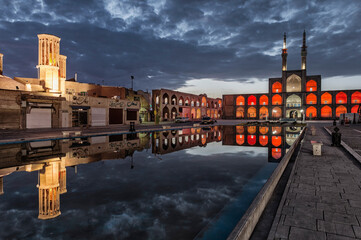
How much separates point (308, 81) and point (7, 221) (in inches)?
2591

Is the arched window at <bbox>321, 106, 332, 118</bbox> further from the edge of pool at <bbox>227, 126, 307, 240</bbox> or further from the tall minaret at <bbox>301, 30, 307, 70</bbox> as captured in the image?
the edge of pool at <bbox>227, 126, 307, 240</bbox>

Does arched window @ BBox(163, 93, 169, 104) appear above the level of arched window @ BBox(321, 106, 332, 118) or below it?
above

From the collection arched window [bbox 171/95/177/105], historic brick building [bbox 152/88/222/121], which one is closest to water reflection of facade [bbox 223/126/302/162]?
historic brick building [bbox 152/88/222/121]

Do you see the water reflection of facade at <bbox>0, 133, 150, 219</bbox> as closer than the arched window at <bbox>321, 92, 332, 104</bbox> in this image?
Yes

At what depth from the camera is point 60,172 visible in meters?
6.67

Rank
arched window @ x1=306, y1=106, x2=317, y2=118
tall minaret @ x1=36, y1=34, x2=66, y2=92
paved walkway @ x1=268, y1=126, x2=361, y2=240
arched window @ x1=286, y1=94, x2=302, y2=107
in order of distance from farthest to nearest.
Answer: arched window @ x1=286, y1=94, x2=302, y2=107 → arched window @ x1=306, y1=106, x2=317, y2=118 → tall minaret @ x1=36, y1=34, x2=66, y2=92 → paved walkway @ x1=268, y1=126, x2=361, y2=240

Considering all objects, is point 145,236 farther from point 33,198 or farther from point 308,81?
point 308,81

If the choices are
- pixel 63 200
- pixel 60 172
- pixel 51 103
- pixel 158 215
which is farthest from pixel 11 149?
pixel 51 103

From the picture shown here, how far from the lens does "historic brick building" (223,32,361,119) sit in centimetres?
5153

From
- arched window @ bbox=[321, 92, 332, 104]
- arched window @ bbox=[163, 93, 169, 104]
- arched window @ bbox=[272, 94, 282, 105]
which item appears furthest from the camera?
arched window @ bbox=[272, 94, 282, 105]

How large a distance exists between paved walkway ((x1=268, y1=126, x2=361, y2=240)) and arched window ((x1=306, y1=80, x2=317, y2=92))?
58.4 m

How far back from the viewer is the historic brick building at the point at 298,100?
169 feet

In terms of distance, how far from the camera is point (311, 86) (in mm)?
54812

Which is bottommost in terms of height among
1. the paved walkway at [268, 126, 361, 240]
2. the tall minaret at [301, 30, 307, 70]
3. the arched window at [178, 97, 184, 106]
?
the paved walkway at [268, 126, 361, 240]
